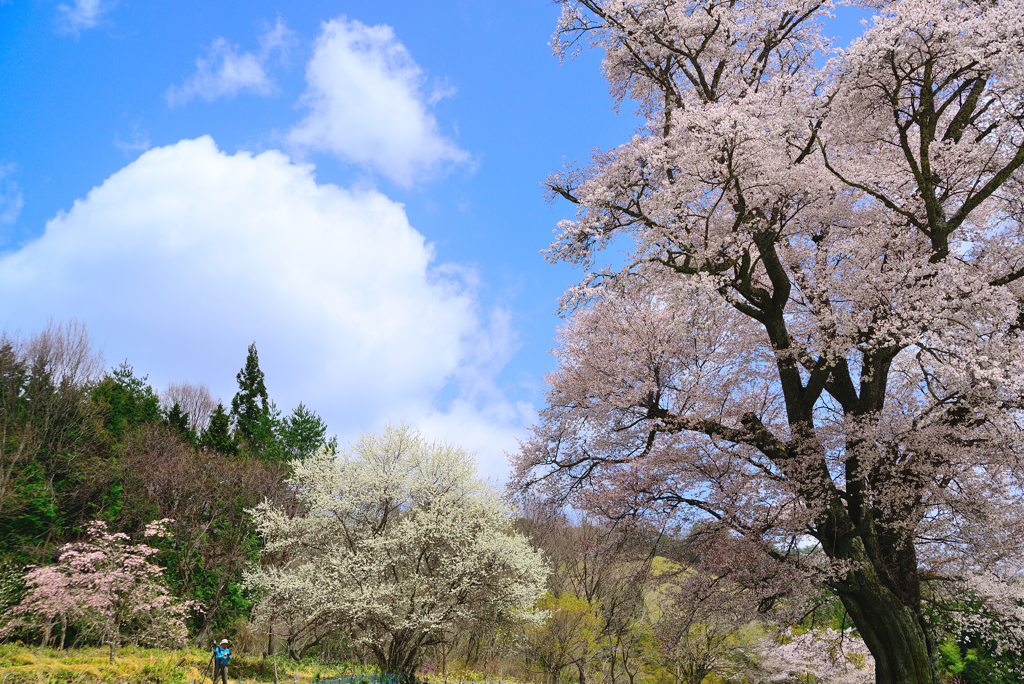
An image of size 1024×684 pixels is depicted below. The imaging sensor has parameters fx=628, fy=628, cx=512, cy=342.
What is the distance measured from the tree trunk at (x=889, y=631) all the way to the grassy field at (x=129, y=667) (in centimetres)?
1285

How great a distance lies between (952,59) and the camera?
8469mm

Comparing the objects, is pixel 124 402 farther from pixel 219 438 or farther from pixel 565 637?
pixel 565 637

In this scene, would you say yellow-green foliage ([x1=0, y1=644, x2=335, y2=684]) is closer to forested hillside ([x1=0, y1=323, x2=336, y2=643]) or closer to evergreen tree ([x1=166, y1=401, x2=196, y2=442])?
forested hillside ([x1=0, y1=323, x2=336, y2=643])

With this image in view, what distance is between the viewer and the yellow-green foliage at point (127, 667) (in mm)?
12641

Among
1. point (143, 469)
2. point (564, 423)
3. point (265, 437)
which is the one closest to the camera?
point (564, 423)

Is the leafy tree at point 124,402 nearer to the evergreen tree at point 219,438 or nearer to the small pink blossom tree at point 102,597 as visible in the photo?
the evergreen tree at point 219,438

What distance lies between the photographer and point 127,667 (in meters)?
14.1

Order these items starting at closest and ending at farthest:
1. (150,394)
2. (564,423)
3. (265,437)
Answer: (564,423)
(150,394)
(265,437)

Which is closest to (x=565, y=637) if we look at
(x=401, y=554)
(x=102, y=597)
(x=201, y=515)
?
(x=401, y=554)

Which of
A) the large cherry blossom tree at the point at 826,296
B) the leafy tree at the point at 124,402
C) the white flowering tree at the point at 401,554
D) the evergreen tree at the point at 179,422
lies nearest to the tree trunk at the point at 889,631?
the large cherry blossom tree at the point at 826,296

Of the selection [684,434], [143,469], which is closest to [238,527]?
[143,469]

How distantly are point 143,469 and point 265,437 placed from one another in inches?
595

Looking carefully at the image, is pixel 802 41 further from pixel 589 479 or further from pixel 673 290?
pixel 589 479

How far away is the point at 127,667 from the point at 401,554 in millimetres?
6427
